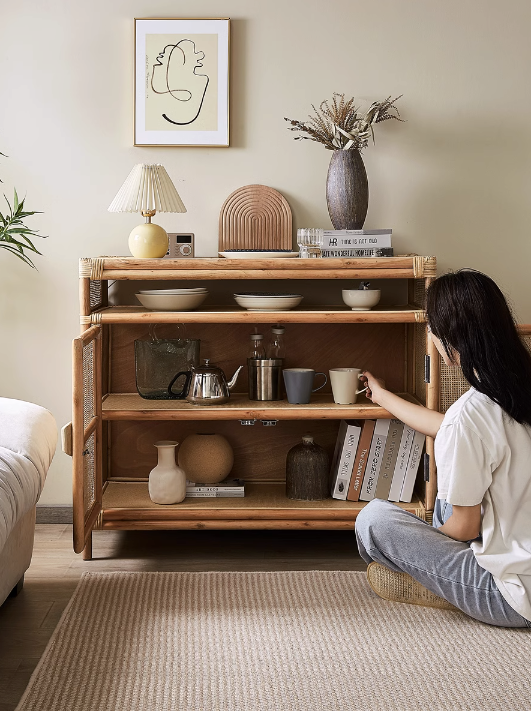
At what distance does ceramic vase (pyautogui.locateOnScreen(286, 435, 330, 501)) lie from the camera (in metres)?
2.69

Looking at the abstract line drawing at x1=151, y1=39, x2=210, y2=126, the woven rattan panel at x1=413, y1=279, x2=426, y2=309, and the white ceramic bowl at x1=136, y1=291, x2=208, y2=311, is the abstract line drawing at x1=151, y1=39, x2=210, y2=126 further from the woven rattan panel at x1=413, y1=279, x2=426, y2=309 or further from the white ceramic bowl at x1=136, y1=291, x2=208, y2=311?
the woven rattan panel at x1=413, y1=279, x2=426, y2=309

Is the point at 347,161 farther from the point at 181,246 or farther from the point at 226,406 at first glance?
the point at 226,406

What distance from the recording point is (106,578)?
2.42 m

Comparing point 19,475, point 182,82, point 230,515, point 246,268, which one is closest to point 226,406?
point 230,515

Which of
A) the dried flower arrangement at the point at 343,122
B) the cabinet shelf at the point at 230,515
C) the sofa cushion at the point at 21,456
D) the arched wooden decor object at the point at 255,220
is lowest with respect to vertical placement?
the cabinet shelf at the point at 230,515

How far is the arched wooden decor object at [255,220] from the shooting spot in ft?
9.38

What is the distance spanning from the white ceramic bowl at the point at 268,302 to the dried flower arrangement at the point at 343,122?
0.57 metres

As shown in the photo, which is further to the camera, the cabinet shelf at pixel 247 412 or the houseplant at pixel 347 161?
the houseplant at pixel 347 161

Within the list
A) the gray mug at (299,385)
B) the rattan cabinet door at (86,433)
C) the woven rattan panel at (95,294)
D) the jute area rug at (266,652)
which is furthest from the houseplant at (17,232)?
the jute area rug at (266,652)

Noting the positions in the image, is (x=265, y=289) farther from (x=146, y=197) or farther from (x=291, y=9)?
(x=291, y=9)

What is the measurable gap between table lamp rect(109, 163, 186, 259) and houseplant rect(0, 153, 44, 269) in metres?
0.33

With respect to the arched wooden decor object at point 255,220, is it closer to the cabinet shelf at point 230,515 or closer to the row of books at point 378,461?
the row of books at point 378,461

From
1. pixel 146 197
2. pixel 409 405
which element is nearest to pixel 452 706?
pixel 409 405

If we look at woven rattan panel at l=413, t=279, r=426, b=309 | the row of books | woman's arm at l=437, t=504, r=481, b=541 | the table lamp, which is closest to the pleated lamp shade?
the table lamp
